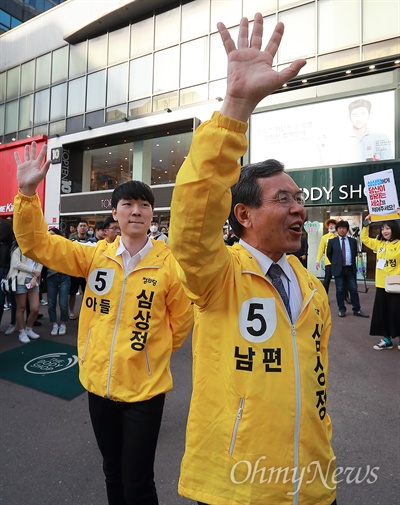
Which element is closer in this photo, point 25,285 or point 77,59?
point 25,285

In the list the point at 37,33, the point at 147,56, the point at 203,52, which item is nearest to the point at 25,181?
the point at 203,52

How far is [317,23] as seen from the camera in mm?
12633

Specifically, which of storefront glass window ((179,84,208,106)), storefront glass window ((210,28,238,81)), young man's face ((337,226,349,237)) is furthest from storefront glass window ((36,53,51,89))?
young man's face ((337,226,349,237))

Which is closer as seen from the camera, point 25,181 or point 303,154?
point 25,181

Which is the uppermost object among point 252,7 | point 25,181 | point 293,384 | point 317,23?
point 252,7

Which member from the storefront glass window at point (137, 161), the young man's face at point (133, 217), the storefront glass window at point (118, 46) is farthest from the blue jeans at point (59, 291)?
the storefront glass window at point (118, 46)

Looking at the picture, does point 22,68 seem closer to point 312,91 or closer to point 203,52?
point 203,52

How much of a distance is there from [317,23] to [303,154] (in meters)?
4.92

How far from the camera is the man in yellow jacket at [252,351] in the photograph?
1.08 metres

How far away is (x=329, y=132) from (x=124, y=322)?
1289 cm

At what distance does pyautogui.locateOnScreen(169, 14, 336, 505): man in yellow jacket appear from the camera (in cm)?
108

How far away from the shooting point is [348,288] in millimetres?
7512

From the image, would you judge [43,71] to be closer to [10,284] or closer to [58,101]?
[58,101]

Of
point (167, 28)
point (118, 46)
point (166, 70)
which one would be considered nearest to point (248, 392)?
point (166, 70)
